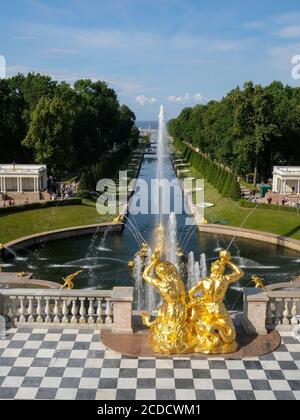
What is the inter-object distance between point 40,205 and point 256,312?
37.1m

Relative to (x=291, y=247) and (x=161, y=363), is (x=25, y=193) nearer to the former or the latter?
(x=291, y=247)

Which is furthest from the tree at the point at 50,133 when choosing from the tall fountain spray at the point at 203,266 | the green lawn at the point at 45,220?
the tall fountain spray at the point at 203,266

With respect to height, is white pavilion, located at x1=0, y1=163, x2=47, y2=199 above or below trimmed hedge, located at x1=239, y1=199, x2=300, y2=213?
above

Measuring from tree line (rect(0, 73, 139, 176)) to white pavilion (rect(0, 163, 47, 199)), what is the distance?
433cm

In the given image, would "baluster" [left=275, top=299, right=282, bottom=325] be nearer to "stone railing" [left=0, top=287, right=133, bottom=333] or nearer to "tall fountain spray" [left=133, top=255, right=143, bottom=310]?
"stone railing" [left=0, top=287, right=133, bottom=333]

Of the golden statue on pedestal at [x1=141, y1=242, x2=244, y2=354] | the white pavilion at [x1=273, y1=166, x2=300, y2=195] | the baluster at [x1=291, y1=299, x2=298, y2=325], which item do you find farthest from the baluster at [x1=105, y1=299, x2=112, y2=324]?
the white pavilion at [x1=273, y1=166, x2=300, y2=195]

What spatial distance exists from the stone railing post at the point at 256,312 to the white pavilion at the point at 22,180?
42922mm

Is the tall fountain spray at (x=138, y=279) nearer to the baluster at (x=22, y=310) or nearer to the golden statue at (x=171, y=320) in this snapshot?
the baluster at (x=22, y=310)

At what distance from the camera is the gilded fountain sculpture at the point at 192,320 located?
508 inches

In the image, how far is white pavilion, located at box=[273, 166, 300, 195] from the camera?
181 feet

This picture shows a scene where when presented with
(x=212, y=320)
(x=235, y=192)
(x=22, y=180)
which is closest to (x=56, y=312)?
(x=212, y=320)
